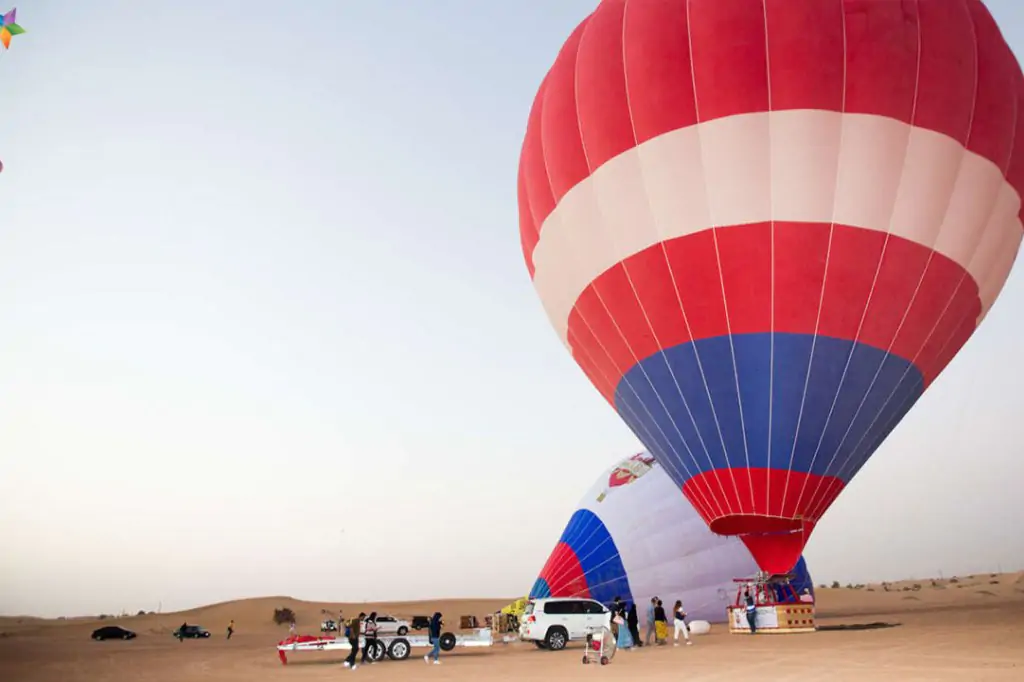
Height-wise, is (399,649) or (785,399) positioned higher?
(785,399)

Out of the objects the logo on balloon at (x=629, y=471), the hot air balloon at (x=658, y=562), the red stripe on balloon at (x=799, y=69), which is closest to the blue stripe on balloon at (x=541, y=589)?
the hot air balloon at (x=658, y=562)

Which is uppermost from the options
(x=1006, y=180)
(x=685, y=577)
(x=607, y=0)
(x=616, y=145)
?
Result: (x=607, y=0)

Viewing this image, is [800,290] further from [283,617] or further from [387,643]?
[283,617]

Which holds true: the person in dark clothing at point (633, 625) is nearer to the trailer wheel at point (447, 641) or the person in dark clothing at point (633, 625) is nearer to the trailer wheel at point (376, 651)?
the trailer wheel at point (447, 641)

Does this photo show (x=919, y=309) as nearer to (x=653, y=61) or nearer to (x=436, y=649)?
→ (x=653, y=61)

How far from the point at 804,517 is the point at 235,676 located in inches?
413

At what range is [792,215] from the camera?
13836mm

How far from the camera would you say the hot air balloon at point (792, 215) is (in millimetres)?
13695

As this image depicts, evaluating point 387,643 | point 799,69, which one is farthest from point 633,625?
point 799,69

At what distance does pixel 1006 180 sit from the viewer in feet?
Result: 48.4

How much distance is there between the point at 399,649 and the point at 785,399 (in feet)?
33.2

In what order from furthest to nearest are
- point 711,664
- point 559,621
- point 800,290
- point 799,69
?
point 559,621, point 800,290, point 799,69, point 711,664

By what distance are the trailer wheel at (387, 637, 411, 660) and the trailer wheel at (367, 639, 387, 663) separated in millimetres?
133

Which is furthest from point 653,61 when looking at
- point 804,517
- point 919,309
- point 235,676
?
point 235,676
